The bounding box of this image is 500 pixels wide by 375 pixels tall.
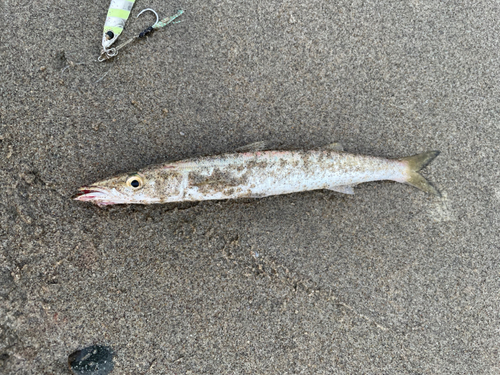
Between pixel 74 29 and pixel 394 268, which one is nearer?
pixel 74 29

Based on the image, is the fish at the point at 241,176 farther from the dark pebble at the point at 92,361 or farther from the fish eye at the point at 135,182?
the dark pebble at the point at 92,361

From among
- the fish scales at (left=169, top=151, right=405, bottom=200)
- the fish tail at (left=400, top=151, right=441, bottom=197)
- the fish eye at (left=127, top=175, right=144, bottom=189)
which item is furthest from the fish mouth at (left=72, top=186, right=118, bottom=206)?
the fish tail at (left=400, top=151, right=441, bottom=197)

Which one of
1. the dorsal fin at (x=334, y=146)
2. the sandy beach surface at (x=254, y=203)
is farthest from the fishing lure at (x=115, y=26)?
the dorsal fin at (x=334, y=146)

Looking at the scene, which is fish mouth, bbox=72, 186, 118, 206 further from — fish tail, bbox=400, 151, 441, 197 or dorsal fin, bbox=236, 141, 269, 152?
fish tail, bbox=400, 151, 441, 197

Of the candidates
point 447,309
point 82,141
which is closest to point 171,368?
point 82,141

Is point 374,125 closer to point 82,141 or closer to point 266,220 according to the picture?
point 266,220
